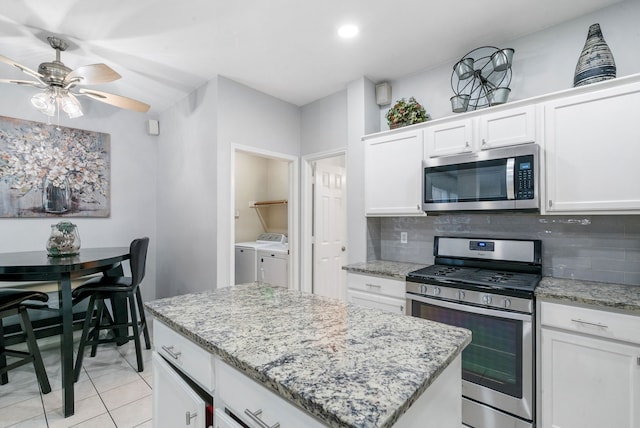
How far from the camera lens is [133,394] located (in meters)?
2.26

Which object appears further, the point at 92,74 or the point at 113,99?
the point at 113,99

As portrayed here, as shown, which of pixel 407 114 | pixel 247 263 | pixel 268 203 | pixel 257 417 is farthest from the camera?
pixel 268 203

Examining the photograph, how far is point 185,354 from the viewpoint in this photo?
1.11 m

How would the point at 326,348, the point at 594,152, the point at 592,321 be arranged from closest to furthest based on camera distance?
the point at 326,348 < the point at 592,321 < the point at 594,152

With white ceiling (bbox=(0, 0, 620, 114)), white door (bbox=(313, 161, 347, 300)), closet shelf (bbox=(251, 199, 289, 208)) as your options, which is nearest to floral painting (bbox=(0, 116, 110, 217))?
white ceiling (bbox=(0, 0, 620, 114))

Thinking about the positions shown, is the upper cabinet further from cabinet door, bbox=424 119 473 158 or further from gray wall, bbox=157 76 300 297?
gray wall, bbox=157 76 300 297

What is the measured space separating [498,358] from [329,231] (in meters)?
2.40

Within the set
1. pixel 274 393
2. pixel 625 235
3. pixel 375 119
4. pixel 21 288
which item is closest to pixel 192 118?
pixel 375 119

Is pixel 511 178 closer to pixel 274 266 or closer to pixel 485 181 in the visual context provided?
pixel 485 181

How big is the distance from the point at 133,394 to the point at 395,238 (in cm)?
255

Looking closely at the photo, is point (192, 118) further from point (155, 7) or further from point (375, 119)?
point (375, 119)

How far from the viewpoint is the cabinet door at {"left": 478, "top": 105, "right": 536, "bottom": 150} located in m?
1.99

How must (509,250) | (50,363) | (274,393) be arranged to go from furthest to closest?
(50,363) < (509,250) < (274,393)

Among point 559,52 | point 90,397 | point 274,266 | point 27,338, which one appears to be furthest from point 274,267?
point 559,52
